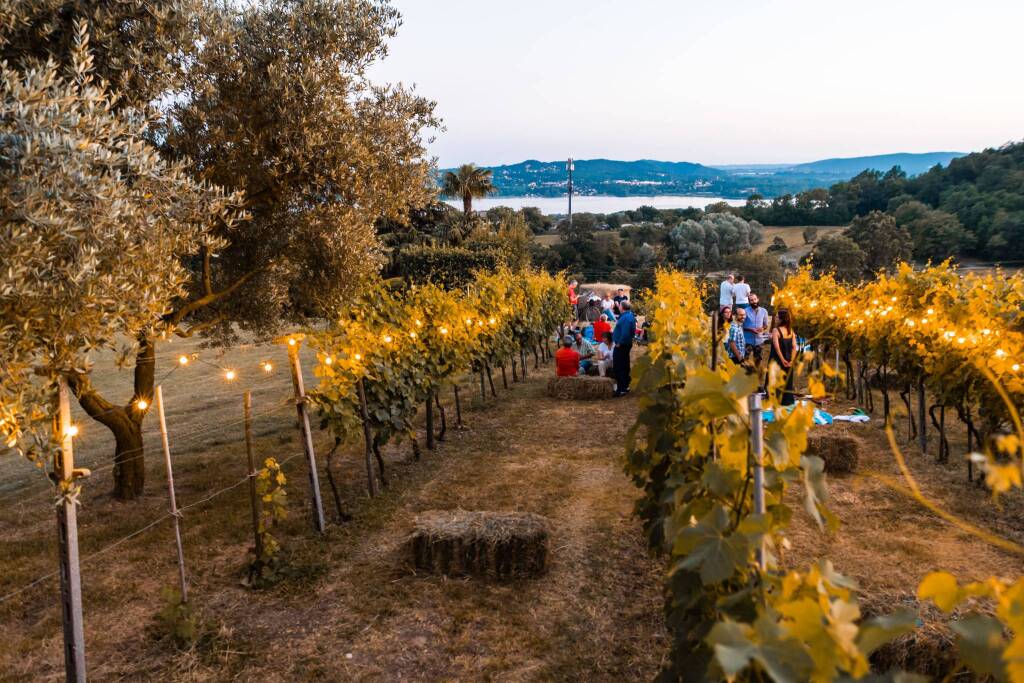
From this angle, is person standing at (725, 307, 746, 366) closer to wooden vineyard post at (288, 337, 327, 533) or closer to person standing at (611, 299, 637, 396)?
person standing at (611, 299, 637, 396)

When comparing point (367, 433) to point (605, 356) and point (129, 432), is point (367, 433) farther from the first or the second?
point (605, 356)

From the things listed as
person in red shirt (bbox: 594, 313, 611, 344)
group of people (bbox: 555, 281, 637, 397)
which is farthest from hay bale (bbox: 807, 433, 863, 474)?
person in red shirt (bbox: 594, 313, 611, 344)

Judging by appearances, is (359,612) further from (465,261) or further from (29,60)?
(465,261)

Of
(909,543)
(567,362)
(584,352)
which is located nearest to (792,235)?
(584,352)

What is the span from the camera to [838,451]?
736 cm

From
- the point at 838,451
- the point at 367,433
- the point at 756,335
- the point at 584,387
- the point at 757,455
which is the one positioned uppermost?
Answer: the point at 757,455

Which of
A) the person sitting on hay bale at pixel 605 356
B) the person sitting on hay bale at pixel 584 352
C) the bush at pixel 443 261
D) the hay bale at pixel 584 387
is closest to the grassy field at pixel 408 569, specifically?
the hay bale at pixel 584 387

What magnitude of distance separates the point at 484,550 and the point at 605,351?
27.7ft

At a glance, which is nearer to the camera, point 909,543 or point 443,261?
point 909,543

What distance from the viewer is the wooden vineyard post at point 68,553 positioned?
3814mm

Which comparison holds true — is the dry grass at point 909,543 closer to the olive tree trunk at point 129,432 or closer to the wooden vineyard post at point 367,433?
the wooden vineyard post at point 367,433

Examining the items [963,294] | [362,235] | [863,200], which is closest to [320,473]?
[362,235]

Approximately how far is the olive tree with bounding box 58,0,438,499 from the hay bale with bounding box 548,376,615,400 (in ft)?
15.2

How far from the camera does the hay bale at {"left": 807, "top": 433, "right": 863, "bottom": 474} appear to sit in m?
7.35
